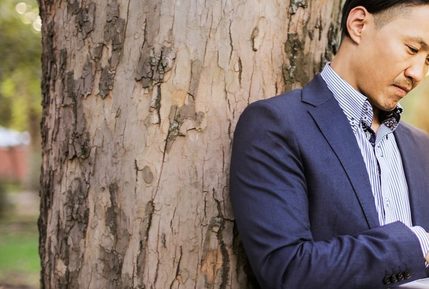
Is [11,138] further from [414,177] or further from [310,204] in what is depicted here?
[310,204]

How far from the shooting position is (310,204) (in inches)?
87.7

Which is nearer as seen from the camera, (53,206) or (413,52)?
(413,52)

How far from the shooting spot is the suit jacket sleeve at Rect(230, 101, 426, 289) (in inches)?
81.3

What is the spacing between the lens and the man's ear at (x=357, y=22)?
2395 millimetres

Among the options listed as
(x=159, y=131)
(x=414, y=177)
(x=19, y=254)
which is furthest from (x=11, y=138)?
(x=414, y=177)

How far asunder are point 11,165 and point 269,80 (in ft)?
119

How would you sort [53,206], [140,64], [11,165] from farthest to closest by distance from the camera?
[11,165] → [53,206] → [140,64]

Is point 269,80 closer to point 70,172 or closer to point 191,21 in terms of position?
point 191,21

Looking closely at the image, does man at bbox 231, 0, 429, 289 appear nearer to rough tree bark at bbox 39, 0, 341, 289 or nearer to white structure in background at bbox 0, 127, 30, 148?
rough tree bark at bbox 39, 0, 341, 289

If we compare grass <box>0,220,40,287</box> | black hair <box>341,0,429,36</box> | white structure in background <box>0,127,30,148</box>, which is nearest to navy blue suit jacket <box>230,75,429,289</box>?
black hair <box>341,0,429,36</box>

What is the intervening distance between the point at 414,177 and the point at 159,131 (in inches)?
34.5

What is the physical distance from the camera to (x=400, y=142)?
2.57 meters

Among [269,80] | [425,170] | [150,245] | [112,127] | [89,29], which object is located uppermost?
[89,29]

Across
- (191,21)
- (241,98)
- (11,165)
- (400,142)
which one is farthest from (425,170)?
(11,165)
